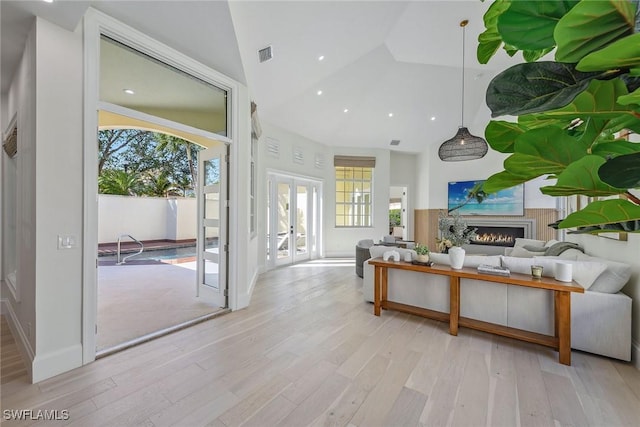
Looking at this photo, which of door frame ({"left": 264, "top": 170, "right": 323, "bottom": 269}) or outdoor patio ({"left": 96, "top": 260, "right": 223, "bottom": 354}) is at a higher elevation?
door frame ({"left": 264, "top": 170, "right": 323, "bottom": 269})

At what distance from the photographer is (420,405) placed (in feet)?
6.22

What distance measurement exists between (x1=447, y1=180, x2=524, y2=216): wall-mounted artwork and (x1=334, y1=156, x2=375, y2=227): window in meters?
2.22

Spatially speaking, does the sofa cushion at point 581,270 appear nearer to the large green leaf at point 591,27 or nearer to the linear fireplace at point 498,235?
the large green leaf at point 591,27

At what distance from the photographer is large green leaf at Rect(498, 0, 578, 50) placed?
37 centimetres

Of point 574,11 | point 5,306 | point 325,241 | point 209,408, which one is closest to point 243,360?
point 209,408

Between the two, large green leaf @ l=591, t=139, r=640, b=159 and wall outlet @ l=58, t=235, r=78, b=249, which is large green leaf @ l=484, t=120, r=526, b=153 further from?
wall outlet @ l=58, t=235, r=78, b=249

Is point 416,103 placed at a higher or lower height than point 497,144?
higher

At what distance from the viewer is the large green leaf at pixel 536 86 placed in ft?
1.35

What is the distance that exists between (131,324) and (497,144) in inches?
153

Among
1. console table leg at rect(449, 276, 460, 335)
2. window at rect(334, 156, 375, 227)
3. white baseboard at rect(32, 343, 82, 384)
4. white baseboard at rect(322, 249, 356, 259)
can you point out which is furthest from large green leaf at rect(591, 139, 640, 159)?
window at rect(334, 156, 375, 227)

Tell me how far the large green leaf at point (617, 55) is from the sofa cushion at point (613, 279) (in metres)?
3.24

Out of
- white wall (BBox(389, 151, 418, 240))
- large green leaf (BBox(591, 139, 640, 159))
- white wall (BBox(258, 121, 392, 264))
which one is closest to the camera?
large green leaf (BBox(591, 139, 640, 159))

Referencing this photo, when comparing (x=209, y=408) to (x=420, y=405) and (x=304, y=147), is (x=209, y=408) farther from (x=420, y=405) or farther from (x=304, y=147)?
(x=304, y=147)

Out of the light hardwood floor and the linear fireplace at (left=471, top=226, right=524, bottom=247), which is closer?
the light hardwood floor
